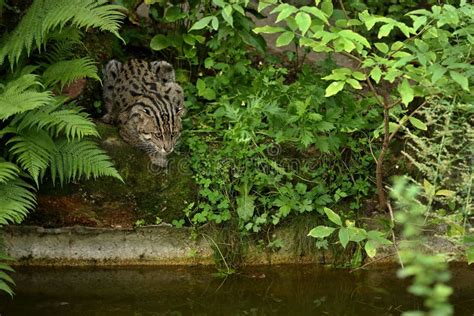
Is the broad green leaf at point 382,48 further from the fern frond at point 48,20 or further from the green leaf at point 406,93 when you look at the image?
the fern frond at point 48,20

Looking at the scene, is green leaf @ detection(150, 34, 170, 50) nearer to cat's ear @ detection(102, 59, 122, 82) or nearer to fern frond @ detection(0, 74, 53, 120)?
cat's ear @ detection(102, 59, 122, 82)

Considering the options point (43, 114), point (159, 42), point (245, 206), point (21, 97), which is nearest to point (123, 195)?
point (245, 206)

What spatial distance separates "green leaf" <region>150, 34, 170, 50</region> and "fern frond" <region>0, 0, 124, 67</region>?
47.4 inches

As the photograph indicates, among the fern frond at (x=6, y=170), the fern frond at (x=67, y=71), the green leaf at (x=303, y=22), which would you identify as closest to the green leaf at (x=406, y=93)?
the green leaf at (x=303, y=22)

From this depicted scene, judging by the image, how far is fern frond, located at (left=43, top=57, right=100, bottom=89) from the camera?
20.5 ft

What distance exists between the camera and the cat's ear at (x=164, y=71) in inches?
291

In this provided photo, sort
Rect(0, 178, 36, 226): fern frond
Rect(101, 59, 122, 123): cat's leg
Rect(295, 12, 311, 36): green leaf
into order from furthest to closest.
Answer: Rect(101, 59, 122, 123): cat's leg
Rect(0, 178, 36, 226): fern frond
Rect(295, 12, 311, 36): green leaf

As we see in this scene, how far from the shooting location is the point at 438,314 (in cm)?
228

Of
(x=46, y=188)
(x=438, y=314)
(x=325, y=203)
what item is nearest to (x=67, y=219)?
(x=46, y=188)

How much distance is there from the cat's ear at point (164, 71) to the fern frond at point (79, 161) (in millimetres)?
1319

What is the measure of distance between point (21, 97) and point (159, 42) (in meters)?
2.14

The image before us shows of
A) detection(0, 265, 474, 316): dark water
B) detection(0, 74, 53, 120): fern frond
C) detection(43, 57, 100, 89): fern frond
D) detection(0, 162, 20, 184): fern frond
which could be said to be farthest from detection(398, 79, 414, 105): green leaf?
detection(0, 162, 20, 184): fern frond

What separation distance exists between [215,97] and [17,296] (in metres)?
2.55

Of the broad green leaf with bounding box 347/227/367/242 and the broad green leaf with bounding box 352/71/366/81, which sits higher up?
the broad green leaf with bounding box 352/71/366/81
